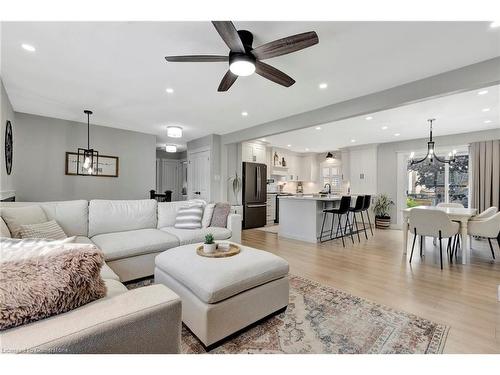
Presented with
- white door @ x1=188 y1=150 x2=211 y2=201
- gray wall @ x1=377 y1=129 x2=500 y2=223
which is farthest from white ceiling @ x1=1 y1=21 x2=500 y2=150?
gray wall @ x1=377 y1=129 x2=500 y2=223

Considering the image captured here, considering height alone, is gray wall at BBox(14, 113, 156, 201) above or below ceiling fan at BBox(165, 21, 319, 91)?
below

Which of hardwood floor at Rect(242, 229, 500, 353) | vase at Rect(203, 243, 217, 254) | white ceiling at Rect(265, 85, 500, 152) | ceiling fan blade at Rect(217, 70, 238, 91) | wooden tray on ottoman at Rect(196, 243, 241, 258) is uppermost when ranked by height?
white ceiling at Rect(265, 85, 500, 152)

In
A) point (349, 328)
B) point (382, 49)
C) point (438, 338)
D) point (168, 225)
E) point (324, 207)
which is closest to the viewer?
point (438, 338)

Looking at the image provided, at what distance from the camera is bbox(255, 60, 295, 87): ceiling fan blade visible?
6.60ft

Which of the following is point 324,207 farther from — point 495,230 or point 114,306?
point 114,306

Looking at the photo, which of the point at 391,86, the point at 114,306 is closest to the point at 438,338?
the point at 114,306

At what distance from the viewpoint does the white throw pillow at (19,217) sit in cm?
214

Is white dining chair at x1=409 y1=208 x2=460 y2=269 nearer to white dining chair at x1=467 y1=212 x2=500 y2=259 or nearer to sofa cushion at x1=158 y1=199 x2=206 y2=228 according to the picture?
white dining chair at x1=467 y1=212 x2=500 y2=259

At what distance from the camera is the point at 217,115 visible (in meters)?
4.30

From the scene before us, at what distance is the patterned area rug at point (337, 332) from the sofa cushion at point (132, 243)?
1172 mm

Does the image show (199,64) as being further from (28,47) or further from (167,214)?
(167,214)

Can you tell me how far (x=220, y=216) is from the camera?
3.55 meters

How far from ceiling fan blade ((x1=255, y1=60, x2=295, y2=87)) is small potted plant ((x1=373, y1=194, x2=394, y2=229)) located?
18.1ft

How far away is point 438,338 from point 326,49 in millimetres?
2548
